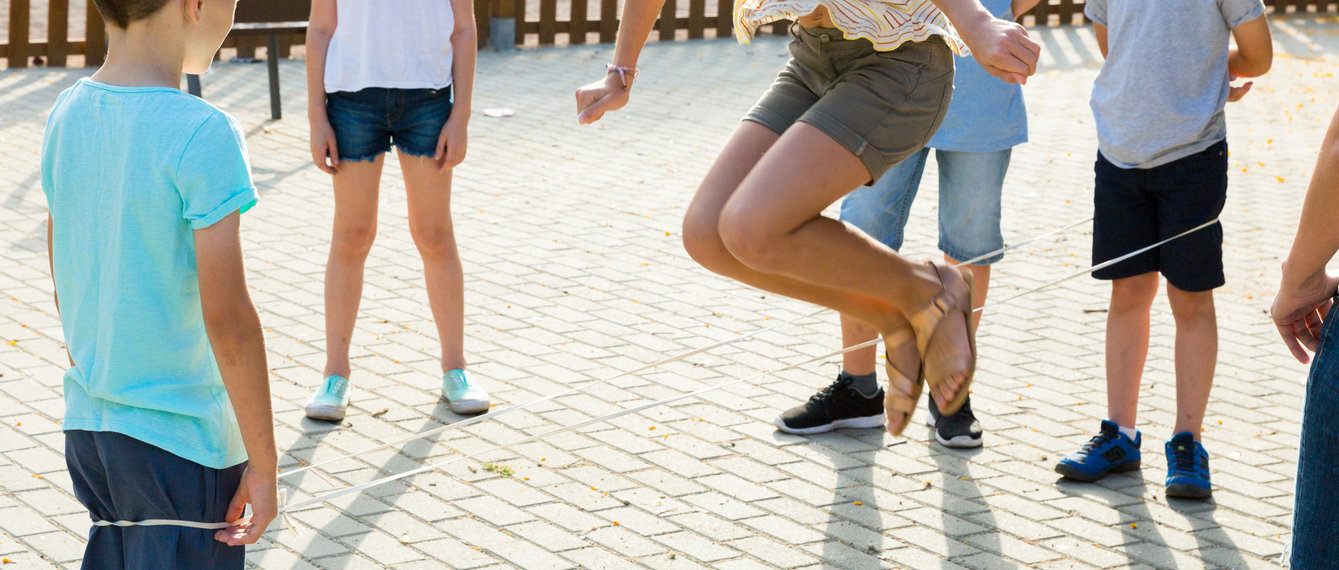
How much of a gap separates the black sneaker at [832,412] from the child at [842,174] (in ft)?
4.83

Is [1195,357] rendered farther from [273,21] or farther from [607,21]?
[607,21]

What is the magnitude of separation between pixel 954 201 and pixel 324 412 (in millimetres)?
2443

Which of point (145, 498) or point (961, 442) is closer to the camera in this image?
point (145, 498)

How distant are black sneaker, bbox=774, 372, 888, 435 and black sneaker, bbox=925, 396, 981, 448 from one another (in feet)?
0.89

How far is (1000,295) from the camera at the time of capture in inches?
269

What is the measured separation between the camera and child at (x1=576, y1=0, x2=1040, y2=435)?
3133mm

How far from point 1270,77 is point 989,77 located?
1108cm

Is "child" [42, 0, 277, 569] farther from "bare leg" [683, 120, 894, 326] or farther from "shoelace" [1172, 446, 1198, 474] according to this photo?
"shoelace" [1172, 446, 1198, 474]

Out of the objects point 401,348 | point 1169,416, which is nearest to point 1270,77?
point 1169,416

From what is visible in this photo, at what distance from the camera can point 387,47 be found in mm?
4754

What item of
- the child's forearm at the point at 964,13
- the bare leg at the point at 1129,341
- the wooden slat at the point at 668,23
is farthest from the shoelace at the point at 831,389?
the wooden slat at the point at 668,23

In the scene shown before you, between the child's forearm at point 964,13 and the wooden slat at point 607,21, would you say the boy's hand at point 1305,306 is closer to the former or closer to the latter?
the child's forearm at point 964,13

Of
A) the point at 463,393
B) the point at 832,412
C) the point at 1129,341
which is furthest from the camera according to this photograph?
the point at 463,393

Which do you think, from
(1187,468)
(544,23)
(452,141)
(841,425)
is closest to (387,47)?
(452,141)
